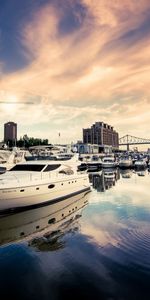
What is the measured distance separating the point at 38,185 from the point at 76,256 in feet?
32.0

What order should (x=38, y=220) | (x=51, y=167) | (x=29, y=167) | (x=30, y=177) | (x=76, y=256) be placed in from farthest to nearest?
1. (x=29, y=167)
2. (x=51, y=167)
3. (x=30, y=177)
4. (x=38, y=220)
5. (x=76, y=256)

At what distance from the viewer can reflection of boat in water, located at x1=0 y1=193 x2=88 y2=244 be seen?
562 inches

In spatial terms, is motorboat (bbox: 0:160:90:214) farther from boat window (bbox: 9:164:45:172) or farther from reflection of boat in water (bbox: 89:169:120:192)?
reflection of boat in water (bbox: 89:169:120:192)

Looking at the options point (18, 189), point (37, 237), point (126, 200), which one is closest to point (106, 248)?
point (37, 237)

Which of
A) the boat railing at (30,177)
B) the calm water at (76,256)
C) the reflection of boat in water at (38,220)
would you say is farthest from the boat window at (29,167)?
the calm water at (76,256)

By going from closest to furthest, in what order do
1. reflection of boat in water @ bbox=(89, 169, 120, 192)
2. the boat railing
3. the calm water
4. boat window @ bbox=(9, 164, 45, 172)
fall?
the calm water
the boat railing
boat window @ bbox=(9, 164, 45, 172)
reflection of boat in water @ bbox=(89, 169, 120, 192)

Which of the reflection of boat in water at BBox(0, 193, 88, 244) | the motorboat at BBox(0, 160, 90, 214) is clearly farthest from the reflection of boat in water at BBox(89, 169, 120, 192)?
the reflection of boat in water at BBox(0, 193, 88, 244)

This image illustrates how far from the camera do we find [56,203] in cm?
2231

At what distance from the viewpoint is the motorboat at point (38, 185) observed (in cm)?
1808

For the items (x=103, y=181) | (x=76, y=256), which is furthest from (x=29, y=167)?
(x=103, y=181)

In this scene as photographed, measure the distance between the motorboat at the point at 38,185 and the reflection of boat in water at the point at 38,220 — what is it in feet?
2.10

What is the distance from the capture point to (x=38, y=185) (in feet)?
65.5

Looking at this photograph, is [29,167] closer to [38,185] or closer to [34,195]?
[38,185]

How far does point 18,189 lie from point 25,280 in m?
9.99
